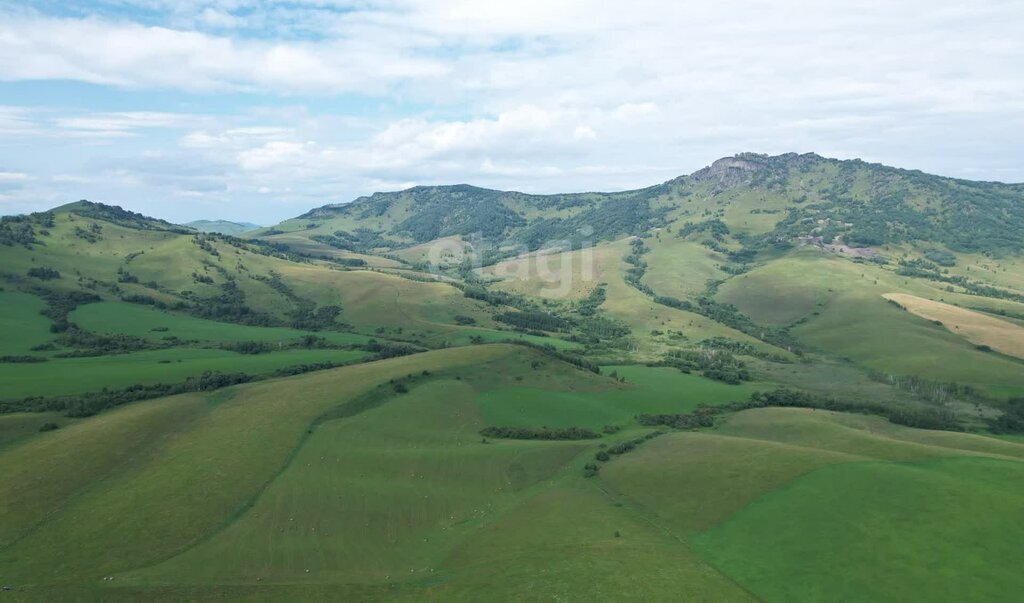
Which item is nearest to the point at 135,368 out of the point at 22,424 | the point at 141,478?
the point at 22,424

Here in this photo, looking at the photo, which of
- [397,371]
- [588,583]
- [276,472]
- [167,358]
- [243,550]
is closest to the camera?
[588,583]

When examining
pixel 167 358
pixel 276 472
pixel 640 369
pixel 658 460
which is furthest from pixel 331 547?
pixel 640 369

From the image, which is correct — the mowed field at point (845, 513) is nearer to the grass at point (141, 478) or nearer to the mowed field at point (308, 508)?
the mowed field at point (308, 508)

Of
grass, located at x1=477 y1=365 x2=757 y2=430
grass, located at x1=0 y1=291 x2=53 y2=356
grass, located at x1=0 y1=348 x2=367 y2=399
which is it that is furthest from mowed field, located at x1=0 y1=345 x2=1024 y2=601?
grass, located at x1=0 y1=291 x2=53 y2=356

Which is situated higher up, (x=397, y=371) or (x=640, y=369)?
(x=397, y=371)

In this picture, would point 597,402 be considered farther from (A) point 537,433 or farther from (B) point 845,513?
(B) point 845,513

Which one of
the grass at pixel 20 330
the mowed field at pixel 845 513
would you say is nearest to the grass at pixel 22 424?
the grass at pixel 20 330

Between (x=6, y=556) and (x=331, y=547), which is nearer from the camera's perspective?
(x=6, y=556)

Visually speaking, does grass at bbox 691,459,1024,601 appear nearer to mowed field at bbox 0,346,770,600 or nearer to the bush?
mowed field at bbox 0,346,770,600

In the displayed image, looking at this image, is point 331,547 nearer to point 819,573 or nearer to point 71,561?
point 71,561
